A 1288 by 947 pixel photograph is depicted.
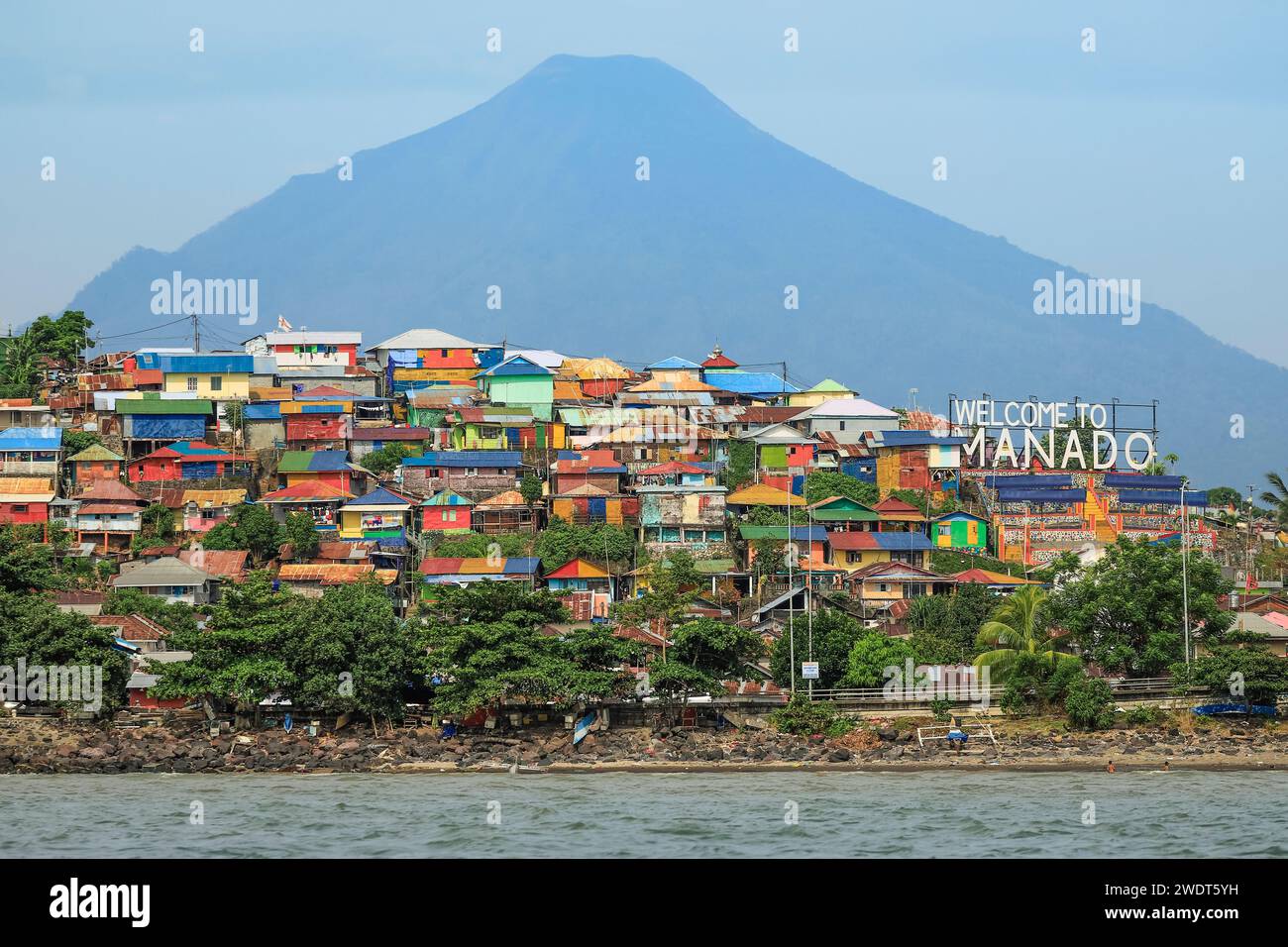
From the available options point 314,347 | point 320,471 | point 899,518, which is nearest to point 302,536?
point 320,471

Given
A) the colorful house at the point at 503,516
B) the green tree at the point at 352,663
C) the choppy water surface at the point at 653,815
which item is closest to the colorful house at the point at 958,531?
the colorful house at the point at 503,516

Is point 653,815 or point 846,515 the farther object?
point 846,515

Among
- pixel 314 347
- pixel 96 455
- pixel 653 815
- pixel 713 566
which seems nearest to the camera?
pixel 653 815

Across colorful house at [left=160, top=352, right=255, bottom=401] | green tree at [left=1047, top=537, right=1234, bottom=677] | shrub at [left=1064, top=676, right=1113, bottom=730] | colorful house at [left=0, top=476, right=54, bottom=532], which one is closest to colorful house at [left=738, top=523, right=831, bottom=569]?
green tree at [left=1047, top=537, right=1234, bottom=677]

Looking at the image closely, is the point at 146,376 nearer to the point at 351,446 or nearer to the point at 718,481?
the point at 351,446

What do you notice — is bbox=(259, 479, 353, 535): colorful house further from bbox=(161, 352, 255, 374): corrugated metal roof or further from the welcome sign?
the welcome sign

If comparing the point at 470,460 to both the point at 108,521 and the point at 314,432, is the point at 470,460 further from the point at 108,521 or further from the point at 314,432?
the point at 108,521

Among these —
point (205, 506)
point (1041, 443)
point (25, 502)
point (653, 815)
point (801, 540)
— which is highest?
point (1041, 443)
